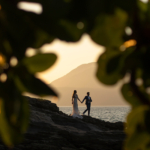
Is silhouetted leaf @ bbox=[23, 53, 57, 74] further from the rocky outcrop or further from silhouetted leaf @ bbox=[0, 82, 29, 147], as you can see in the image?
the rocky outcrop

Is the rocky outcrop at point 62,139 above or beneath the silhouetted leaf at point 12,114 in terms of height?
beneath

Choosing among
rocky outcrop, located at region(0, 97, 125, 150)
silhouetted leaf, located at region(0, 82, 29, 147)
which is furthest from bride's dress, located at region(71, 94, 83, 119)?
silhouetted leaf, located at region(0, 82, 29, 147)

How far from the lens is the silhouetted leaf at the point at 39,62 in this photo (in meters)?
0.56

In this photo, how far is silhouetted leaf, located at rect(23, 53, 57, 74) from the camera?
1.83 ft

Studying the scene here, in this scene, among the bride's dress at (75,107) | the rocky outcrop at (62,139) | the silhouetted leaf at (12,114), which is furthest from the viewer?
the bride's dress at (75,107)

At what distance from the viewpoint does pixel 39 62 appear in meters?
0.57

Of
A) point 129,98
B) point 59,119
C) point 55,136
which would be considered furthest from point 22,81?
point 59,119

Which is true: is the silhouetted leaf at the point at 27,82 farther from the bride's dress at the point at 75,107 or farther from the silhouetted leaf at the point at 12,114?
the bride's dress at the point at 75,107

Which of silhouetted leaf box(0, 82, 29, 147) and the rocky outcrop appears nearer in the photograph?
silhouetted leaf box(0, 82, 29, 147)

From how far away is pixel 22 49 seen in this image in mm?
551

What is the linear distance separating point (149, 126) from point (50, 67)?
0.32 m

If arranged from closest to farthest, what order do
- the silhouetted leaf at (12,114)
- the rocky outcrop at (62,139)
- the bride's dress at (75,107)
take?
the silhouetted leaf at (12,114) → the rocky outcrop at (62,139) → the bride's dress at (75,107)

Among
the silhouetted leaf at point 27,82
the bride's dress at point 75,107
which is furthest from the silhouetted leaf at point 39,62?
the bride's dress at point 75,107

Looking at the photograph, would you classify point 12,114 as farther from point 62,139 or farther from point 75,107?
point 75,107
